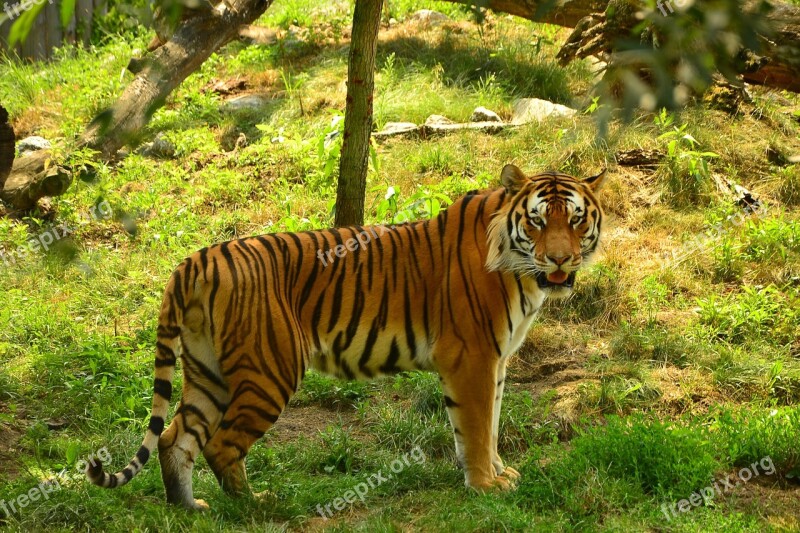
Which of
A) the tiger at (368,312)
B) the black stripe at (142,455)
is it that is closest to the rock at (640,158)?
the tiger at (368,312)

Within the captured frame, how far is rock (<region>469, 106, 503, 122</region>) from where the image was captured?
31.2ft

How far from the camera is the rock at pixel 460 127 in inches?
367

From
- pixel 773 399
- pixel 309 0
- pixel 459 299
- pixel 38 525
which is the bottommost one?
pixel 773 399

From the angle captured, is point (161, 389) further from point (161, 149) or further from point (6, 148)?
point (161, 149)

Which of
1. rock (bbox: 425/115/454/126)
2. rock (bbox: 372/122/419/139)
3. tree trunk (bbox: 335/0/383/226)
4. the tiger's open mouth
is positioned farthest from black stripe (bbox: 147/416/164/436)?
rock (bbox: 425/115/454/126)

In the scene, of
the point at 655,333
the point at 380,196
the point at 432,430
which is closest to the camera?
the point at 432,430

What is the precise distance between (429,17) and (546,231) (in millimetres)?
7800

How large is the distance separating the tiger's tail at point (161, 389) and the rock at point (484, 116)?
5664 millimetres

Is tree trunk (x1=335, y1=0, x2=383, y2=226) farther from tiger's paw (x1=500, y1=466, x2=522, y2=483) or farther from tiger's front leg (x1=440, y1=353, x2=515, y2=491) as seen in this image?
tiger's paw (x1=500, y1=466, x2=522, y2=483)

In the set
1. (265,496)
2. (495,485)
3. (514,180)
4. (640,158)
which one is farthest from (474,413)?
(640,158)

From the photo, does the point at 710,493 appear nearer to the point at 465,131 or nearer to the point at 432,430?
the point at 432,430

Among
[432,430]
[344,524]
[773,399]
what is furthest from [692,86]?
[773,399]

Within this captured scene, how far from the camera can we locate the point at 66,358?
6.25 m

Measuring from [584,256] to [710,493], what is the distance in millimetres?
1395
